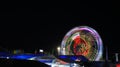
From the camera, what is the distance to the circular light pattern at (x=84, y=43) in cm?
3853

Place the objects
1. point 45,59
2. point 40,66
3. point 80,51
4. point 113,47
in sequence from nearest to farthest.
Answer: point 40,66
point 45,59
point 80,51
point 113,47

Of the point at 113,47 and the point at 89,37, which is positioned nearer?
the point at 89,37

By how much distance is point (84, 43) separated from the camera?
40.4 meters

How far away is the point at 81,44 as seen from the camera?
40.6m

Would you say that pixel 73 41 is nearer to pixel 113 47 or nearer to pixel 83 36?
pixel 83 36

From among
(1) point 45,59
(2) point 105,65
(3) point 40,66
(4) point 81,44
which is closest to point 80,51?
(4) point 81,44

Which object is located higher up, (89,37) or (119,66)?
(89,37)

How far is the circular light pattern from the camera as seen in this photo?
38.5 meters

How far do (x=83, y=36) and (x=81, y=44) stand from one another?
994mm

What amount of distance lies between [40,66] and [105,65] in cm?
953

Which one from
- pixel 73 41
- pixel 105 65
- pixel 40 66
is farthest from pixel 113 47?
pixel 40 66

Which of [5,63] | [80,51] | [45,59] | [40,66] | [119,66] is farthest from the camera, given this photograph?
[80,51]

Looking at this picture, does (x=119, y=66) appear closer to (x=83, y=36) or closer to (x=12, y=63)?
(x=12, y=63)

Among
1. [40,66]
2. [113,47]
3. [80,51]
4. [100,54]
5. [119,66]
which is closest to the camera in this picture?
[40,66]
